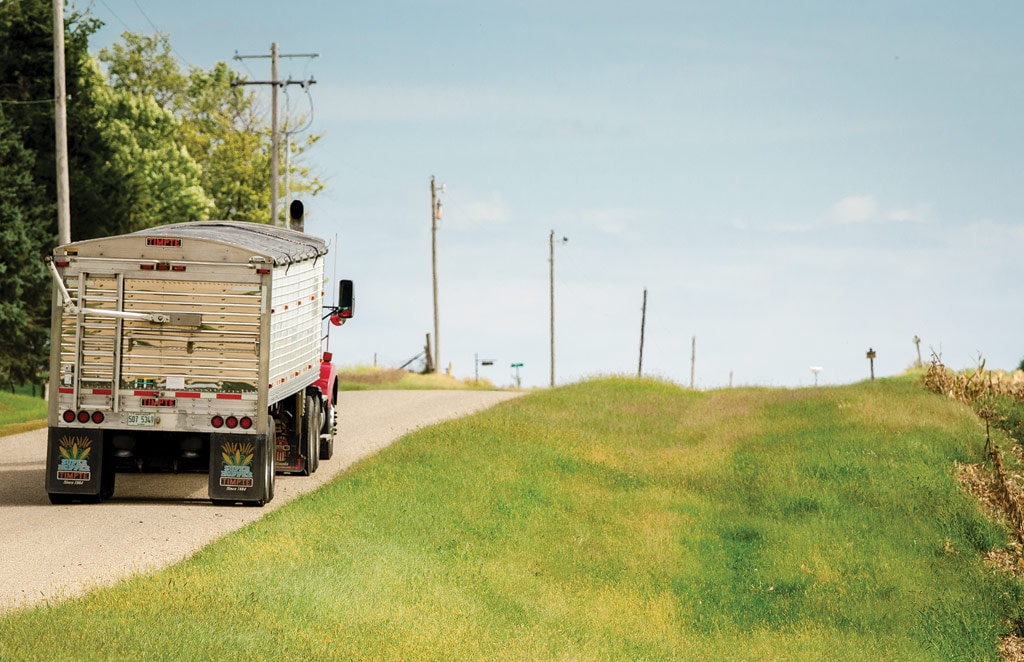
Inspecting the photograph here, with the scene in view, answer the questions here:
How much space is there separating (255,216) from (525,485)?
38418 millimetres

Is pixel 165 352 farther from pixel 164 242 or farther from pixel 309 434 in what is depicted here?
pixel 309 434

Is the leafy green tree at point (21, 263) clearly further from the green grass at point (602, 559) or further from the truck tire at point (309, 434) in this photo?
the truck tire at point (309, 434)

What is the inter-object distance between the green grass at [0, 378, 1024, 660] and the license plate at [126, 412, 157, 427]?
8.29 feet

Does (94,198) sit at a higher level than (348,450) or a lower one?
higher

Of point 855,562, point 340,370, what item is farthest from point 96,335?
point 340,370

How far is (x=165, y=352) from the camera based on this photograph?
1703 centimetres

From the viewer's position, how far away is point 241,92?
61.6 metres

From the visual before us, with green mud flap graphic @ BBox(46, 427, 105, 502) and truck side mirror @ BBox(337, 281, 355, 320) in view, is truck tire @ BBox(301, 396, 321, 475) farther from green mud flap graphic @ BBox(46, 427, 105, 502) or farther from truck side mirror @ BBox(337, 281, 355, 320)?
green mud flap graphic @ BBox(46, 427, 105, 502)

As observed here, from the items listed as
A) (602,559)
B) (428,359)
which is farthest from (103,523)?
(428,359)

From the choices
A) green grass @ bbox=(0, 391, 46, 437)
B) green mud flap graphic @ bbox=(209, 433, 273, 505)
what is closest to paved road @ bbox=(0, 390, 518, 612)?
green mud flap graphic @ bbox=(209, 433, 273, 505)

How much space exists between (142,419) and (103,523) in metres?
1.72

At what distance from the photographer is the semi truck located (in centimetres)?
1688

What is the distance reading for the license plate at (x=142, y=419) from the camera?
17078 mm

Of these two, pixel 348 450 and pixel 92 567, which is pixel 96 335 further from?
pixel 348 450
